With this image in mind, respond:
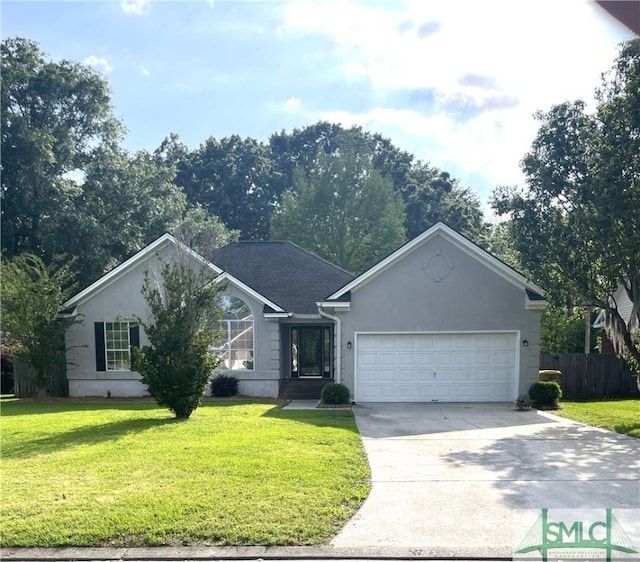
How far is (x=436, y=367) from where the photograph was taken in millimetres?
14922

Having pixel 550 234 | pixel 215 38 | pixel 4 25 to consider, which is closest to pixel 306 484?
pixel 215 38

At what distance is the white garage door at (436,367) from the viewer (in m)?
14.8

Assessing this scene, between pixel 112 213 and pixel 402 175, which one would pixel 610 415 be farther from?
pixel 402 175

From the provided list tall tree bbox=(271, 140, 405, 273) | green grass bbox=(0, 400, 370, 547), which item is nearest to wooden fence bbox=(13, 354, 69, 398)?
green grass bbox=(0, 400, 370, 547)

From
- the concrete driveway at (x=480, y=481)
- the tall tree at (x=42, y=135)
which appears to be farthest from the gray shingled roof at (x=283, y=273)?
the tall tree at (x=42, y=135)

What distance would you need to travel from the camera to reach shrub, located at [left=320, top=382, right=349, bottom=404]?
13.9 meters

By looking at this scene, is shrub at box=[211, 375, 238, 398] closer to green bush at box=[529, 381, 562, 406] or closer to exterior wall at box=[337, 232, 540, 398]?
exterior wall at box=[337, 232, 540, 398]

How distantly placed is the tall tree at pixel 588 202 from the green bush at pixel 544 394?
2.20 meters

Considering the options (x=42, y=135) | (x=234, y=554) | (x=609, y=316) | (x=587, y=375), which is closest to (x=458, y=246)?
(x=609, y=316)

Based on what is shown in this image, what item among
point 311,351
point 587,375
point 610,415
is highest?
point 311,351

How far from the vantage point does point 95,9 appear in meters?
6.02

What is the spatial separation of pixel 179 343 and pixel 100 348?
7491 mm

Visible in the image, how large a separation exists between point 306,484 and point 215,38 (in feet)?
19.4

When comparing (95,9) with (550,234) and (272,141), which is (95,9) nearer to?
(550,234)
